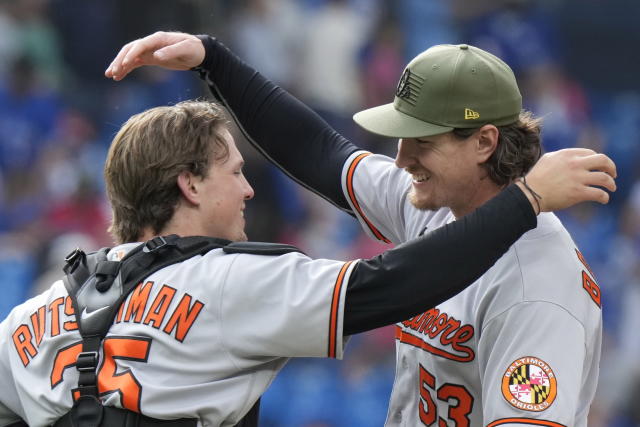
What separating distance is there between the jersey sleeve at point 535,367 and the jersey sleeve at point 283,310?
394 mm

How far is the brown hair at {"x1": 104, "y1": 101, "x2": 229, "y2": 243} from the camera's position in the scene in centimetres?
252

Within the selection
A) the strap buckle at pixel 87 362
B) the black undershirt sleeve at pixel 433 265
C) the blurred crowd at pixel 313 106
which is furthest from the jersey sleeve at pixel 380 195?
the blurred crowd at pixel 313 106

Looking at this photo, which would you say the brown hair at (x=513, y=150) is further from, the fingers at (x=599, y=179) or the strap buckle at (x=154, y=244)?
the strap buckle at (x=154, y=244)

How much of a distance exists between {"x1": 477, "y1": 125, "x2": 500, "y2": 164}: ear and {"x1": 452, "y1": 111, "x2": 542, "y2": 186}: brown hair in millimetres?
15

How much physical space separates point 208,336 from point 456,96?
2.93 feet

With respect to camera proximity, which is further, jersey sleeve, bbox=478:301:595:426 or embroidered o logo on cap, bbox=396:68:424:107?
embroidered o logo on cap, bbox=396:68:424:107

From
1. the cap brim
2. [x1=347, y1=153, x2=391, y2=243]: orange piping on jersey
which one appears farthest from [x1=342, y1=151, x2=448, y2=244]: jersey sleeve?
the cap brim

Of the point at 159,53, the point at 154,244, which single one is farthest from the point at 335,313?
the point at 159,53

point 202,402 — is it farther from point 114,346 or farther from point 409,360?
point 409,360

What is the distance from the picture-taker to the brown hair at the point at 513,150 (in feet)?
8.75

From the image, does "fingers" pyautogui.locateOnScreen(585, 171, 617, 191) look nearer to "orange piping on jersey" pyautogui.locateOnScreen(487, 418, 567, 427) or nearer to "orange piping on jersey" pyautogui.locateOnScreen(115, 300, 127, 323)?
"orange piping on jersey" pyautogui.locateOnScreen(487, 418, 567, 427)

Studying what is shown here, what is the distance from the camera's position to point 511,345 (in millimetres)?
2369

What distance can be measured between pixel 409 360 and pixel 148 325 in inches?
31.1

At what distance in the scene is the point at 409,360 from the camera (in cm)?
277
